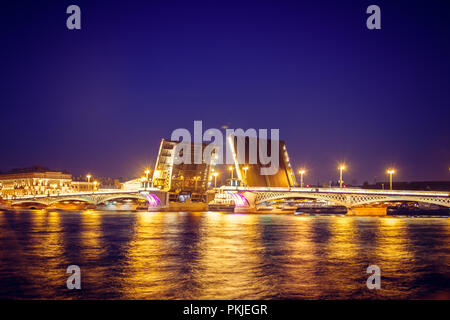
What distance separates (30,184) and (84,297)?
122 meters

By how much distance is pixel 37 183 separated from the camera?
114750mm

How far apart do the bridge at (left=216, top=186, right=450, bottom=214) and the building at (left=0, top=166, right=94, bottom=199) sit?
2583 inches

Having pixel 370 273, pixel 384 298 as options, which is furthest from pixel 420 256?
pixel 384 298

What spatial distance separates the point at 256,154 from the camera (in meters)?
72.2

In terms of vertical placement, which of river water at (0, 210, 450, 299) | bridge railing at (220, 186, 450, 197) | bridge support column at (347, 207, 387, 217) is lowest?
bridge support column at (347, 207, 387, 217)

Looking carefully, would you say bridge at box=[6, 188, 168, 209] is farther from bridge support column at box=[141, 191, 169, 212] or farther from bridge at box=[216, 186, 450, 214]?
bridge at box=[216, 186, 450, 214]

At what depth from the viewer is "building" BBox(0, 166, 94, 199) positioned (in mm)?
114562

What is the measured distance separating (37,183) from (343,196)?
9556 centimetres

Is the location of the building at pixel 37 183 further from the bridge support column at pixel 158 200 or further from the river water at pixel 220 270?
the river water at pixel 220 270

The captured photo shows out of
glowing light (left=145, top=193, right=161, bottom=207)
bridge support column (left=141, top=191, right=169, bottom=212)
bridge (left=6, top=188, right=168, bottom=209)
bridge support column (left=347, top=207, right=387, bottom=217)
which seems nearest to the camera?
bridge support column (left=347, top=207, right=387, bottom=217)

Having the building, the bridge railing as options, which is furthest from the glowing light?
the building

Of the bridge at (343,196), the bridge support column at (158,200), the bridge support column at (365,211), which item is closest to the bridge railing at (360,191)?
the bridge at (343,196)

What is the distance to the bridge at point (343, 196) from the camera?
157ft
